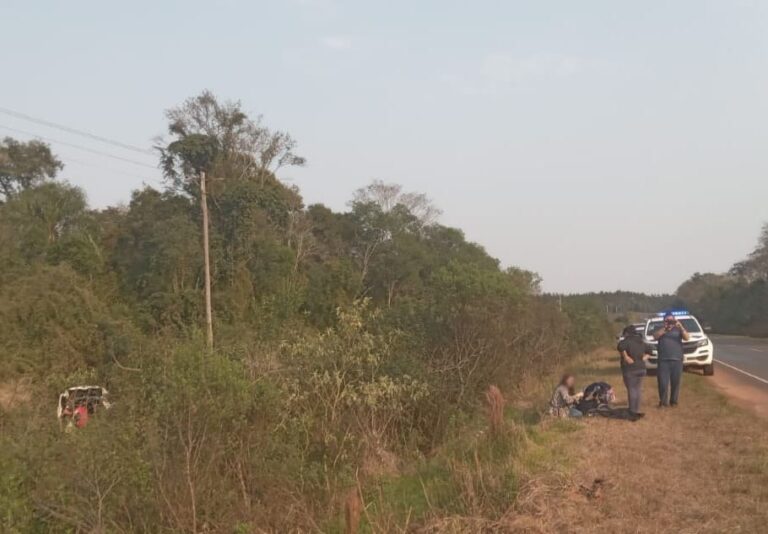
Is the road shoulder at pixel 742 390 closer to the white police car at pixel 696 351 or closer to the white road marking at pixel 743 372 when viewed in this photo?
the white road marking at pixel 743 372

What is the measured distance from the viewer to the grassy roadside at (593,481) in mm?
6188

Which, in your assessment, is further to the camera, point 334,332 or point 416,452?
point 334,332

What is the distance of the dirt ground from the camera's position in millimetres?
6051

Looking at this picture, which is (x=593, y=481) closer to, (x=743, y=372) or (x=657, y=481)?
(x=657, y=481)

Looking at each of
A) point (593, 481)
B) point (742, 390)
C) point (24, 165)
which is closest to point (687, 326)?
point (742, 390)

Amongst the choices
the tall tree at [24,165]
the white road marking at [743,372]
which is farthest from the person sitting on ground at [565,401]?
the tall tree at [24,165]

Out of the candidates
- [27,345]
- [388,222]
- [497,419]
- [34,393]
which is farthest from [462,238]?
[497,419]

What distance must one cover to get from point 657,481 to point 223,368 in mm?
5409

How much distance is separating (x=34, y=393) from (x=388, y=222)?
1474 inches

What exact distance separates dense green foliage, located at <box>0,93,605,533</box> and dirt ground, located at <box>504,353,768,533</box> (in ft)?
10.1

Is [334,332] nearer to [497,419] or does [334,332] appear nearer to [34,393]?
[497,419]

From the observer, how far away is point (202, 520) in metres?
8.41

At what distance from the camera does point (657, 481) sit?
7.24 metres

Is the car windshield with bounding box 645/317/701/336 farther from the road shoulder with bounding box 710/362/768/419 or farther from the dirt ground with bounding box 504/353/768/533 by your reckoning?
the dirt ground with bounding box 504/353/768/533
